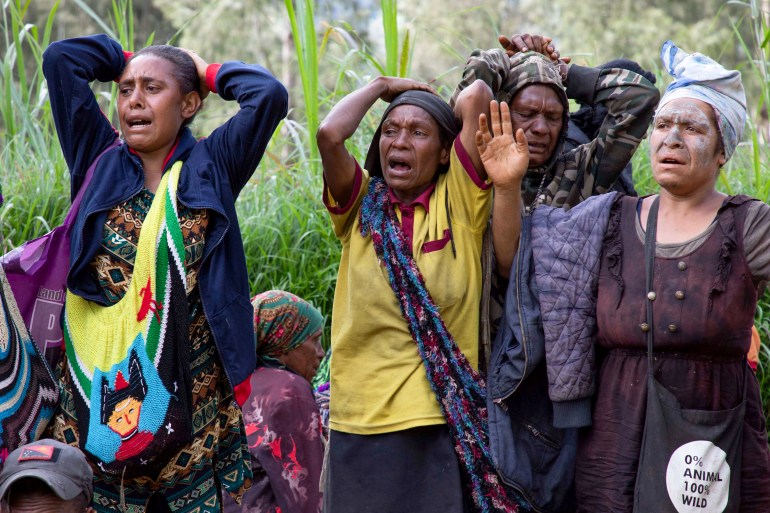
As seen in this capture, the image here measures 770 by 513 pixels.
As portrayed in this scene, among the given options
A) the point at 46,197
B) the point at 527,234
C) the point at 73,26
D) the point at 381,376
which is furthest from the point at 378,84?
the point at 73,26

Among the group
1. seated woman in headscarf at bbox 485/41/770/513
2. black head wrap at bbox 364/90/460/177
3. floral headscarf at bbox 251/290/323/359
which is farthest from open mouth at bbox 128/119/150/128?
seated woman in headscarf at bbox 485/41/770/513

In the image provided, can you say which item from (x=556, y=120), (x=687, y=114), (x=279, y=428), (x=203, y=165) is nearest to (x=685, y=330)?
(x=687, y=114)

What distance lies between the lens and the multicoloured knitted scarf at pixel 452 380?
3512 millimetres

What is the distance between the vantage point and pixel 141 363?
336cm

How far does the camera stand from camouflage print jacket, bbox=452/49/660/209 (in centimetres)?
395

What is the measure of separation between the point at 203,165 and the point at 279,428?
4.33ft

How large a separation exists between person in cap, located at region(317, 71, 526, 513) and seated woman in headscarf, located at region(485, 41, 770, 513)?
0.98 ft

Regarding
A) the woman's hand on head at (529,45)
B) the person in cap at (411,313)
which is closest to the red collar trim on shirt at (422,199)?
the person in cap at (411,313)

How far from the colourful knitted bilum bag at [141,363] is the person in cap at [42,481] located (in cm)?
23

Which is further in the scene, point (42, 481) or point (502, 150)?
point (502, 150)

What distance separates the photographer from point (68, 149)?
143 inches

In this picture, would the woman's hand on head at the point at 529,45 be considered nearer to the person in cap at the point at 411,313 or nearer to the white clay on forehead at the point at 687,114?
the person in cap at the point at 411,313

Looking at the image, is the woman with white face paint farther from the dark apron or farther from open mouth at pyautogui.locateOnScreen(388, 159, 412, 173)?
open mouth at pyautogui.locateOnScreen(388, 159, 412, 173)

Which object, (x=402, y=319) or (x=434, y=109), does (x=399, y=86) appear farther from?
(x=402, y=319)
